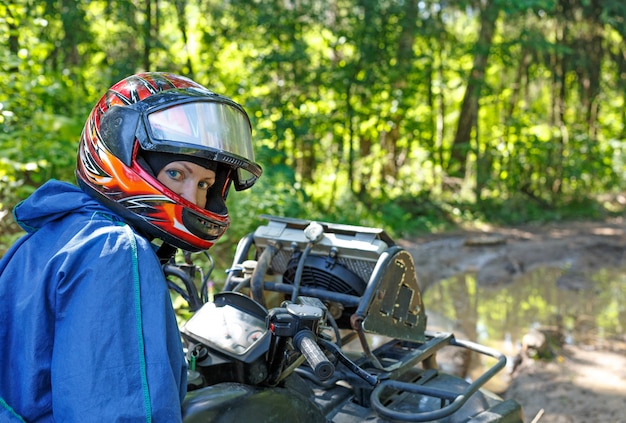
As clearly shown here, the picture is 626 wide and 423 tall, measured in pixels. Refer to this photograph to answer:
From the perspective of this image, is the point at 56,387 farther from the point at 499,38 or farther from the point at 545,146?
the point at 499,38

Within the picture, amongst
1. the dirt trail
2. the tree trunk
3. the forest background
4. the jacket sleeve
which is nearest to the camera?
the jacket sleeve

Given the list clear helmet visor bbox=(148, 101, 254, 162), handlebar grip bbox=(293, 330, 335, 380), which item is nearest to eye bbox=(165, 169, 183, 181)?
clear helmet visor bbox=(148, 101, 254, 162)

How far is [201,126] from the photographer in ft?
6.45

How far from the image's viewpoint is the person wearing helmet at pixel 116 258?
1.53m

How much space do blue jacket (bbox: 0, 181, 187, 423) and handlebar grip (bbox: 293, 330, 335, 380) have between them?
0.35m

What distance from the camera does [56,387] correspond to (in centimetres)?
153

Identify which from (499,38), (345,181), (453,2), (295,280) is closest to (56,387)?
(295,280)

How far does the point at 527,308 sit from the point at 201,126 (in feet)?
21.9

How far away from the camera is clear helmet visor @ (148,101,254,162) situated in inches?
75.4

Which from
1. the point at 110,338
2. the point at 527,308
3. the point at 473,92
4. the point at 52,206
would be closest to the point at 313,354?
the point at 110,338

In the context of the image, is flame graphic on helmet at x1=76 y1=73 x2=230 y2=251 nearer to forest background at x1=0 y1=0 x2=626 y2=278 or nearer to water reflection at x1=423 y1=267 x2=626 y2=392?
forest background at x1=0 y1=0 x2=626 y2=278

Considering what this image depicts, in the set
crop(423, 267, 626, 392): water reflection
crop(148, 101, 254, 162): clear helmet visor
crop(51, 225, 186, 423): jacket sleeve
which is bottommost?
crop(423, 267, 626, 392): water reflection

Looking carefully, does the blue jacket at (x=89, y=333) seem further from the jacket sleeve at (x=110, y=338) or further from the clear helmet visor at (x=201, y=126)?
the clear helmet visor at (x=201, y=126)

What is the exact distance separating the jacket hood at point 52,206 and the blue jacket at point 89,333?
0.27 feet
